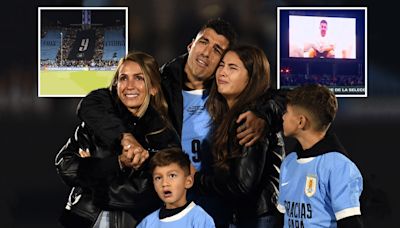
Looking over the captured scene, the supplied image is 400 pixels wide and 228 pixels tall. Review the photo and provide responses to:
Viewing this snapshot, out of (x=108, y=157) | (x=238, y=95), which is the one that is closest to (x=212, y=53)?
Result: (x=238, y=95)

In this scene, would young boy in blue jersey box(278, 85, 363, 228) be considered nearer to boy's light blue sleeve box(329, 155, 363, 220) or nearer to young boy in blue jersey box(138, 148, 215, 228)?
boy's light blue sleeve box(329, 155, 363, 220)

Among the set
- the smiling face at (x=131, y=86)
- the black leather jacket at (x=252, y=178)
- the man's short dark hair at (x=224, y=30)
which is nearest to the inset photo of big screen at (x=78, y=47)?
the man's short dark hair at (x=224, y=30)

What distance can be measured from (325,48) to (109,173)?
103 inches

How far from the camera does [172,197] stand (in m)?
2.85

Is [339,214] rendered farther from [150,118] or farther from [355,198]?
[150,118]

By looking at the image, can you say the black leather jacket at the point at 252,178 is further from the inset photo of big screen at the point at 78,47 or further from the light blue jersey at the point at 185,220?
the inset photo of big screen at the point at 78,47

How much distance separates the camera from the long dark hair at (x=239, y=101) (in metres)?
2.90

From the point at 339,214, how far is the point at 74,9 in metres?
2.87

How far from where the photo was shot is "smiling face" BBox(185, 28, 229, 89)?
10.3 feet

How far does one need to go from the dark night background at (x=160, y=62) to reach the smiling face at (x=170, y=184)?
2.08 metres

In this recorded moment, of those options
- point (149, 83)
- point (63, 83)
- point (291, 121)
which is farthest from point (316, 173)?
point (63, 83)

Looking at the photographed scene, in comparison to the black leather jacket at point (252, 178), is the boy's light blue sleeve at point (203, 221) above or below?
below

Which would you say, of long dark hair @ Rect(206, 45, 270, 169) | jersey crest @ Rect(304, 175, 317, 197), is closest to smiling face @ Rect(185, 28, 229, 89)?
long dark hair @ Rect(206, 45, 270, 169)
